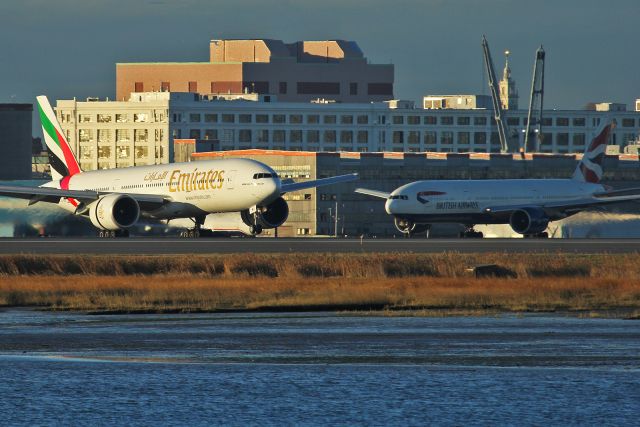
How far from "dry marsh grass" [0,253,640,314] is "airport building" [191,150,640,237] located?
8200 cm

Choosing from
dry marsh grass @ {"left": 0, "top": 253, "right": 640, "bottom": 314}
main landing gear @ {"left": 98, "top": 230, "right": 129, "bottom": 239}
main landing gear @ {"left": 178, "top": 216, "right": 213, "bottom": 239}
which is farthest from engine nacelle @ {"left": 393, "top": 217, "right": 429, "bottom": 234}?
dry marsh grass @ {"left": 0, "top": 253, "right": 640, "bottom": 314}

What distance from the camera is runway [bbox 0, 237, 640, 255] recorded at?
247 feet

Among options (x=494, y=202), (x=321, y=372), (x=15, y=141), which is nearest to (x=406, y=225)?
(x=494, y=202)

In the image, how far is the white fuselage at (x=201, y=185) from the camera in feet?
284

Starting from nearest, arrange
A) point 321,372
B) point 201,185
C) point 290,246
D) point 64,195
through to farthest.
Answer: point 321,372
point 290,246
point 201,185
point 64,195

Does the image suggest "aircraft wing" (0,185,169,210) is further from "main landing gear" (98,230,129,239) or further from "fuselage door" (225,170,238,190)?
"fuselage door" (225,170,238,190)

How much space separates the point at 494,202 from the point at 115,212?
2906 cm

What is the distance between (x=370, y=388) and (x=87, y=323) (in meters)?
14.2

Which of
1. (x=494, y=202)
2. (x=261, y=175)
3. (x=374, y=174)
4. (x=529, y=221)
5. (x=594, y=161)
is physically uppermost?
(x=594, y=161)

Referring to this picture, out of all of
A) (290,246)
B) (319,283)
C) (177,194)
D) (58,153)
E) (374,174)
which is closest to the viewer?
(319,283)

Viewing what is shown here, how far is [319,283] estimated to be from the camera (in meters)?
53.5

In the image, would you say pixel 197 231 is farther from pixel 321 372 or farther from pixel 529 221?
pixel 321 372

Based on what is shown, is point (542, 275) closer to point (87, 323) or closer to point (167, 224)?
point (87, 323)

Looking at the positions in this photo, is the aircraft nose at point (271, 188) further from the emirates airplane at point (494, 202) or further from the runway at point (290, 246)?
the emirates airplane at point (494, 202)
